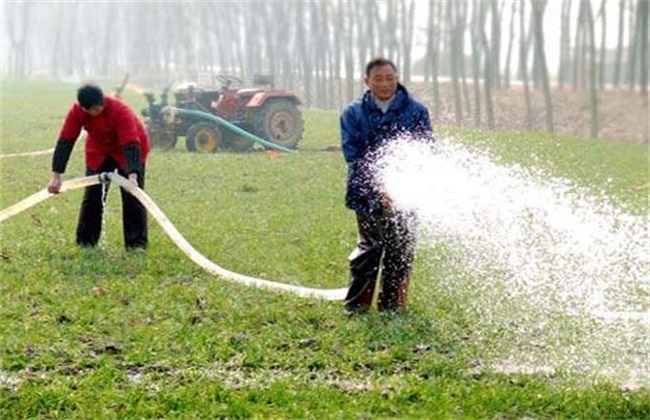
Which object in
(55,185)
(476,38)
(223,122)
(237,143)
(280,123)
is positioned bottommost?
(237,143)

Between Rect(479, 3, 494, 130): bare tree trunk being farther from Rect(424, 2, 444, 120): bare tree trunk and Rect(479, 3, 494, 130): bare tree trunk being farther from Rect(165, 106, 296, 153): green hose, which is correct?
Rect(165, 106, 296, 153): green hose

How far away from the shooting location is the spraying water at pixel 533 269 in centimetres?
546

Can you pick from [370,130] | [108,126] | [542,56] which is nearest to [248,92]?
[542,56]

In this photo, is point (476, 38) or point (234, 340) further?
point (476, 38)

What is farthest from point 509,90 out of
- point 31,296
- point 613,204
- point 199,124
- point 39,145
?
point 31,296

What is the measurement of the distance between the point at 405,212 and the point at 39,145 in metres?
15.7

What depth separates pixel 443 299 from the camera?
6719 millimetres

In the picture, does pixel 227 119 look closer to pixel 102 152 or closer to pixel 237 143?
pixel 237 143

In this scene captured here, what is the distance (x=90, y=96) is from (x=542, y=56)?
50.3 feet

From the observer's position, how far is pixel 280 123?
19.5 m

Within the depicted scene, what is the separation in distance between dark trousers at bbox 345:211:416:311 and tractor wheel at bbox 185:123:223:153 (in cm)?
1298

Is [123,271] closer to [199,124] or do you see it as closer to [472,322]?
[472,322]

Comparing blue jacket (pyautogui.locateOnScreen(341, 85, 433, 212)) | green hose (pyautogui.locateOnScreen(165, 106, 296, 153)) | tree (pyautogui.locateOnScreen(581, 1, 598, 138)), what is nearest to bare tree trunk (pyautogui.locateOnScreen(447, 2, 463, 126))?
tree (pyautogui.locateOnScreen(581, 1, 598, 138))

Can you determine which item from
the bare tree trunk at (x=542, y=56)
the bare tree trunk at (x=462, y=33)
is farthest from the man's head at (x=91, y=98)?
the bare tree trunk at (x=462, y=33)
